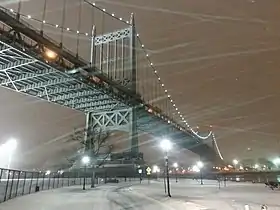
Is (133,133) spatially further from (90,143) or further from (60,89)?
(60,89)

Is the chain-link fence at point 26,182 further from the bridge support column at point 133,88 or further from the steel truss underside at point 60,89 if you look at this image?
the steel truss underside at point 60,89

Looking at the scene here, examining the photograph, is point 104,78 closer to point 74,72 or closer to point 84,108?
point 74,72

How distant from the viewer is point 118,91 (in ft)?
169

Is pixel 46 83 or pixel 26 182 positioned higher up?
pixel 46 83

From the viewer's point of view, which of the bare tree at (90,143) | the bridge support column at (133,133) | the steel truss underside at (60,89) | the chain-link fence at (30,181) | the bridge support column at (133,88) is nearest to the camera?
the chain-link fence at (30,181)

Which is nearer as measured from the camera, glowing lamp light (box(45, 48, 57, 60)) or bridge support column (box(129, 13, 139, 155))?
glowing lamp light (box(45, 48, 57, 60))

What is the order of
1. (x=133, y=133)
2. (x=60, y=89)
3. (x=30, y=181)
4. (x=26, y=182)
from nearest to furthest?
(x=26, y=182) → (x=30, y=181) → (x=133, y=133) → (x=60, y=89)

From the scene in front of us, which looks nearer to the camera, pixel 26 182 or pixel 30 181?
pixel 26 182

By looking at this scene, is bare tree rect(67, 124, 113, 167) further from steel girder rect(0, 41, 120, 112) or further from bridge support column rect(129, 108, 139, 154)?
steel girder rect(0, 41, 120, 112)

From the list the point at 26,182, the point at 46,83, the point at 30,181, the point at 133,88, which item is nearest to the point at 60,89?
the point at 46,83

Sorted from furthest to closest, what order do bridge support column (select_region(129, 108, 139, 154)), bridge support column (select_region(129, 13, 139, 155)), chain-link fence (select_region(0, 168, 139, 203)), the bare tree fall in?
bridge support column (select_region(129, 13, 139, 155)), bridge support column (select_region(129, 108, 139, 154)), the bare tree, chain-link fence (select_region(0, 168, 139, 203))

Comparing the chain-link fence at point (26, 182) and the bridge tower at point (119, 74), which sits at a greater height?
the bridge tower at point (119, 74)

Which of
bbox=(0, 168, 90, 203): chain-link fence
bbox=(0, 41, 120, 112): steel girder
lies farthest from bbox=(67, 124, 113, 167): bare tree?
bbox=(0, 41, 120, 112): steel girder

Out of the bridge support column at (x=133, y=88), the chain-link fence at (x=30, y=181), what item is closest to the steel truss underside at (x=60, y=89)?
the bridge support column at (x=133, y=88)
